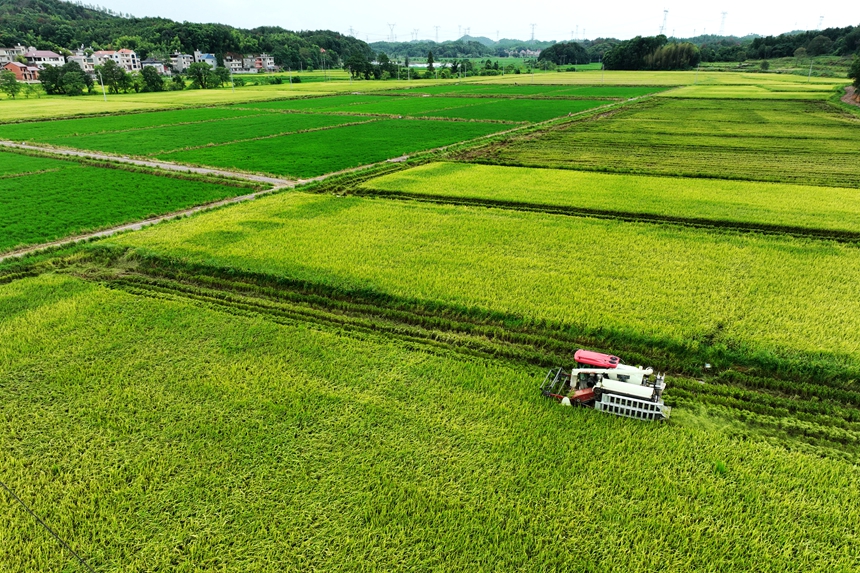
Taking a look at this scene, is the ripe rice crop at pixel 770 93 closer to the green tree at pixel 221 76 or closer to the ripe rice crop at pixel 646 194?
the ripe rice crop at pixel 646 194

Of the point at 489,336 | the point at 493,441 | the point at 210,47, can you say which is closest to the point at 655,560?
the point at 493,441

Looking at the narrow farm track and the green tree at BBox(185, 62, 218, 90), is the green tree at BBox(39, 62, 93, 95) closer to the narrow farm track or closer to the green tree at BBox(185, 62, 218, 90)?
the green tree at BBox(185, 62, 218, 90)

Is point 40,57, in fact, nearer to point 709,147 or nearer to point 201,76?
point 201,76

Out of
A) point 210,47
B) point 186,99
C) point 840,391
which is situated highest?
point 210,47

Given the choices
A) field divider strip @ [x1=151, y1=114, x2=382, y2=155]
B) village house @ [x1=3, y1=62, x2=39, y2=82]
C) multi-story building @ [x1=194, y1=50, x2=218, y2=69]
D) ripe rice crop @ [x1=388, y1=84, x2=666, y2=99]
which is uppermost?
multi-story building @ [x1=194, y1=50, x2=218, y2=69]

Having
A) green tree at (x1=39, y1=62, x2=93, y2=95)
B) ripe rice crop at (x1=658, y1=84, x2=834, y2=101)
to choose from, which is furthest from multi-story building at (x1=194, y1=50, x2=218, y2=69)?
ripe rice crop at (x1=658, y1=84, x2=834, y2=101)

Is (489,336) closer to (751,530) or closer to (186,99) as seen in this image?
(751,530)
